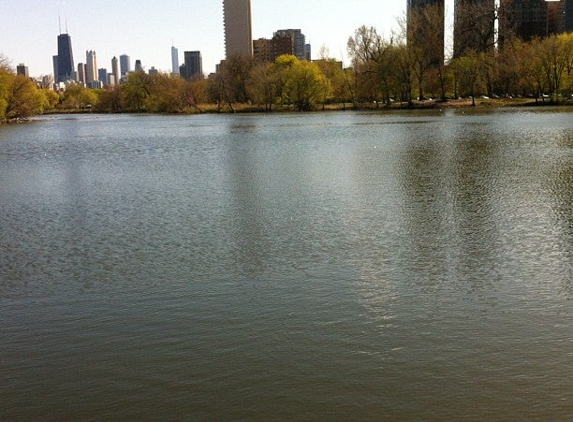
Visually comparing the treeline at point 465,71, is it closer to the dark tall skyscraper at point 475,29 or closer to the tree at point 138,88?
the dark tall skyscraper at point 475,29

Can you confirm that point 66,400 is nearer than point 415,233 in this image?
Yes

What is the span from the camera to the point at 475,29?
8631 centimetres

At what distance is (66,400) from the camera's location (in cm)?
648

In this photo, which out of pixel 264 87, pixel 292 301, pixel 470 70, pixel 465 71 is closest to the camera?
pixel 292 301

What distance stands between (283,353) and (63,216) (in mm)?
10620

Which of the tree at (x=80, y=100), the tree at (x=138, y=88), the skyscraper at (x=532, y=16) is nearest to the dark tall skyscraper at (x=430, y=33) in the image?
the tree at (x=138, y=88)

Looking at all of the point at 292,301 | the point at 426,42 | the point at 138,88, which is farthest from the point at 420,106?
the point at 292,301

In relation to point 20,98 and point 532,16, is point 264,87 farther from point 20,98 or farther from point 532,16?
point 532,16

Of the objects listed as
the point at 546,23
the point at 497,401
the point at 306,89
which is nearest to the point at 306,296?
the point at 497,401

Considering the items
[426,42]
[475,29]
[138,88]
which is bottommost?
[138,88]

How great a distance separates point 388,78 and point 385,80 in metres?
0.45

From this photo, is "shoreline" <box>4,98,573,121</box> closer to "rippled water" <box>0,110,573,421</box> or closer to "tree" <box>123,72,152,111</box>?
A: "tree" <box>123,72,152,111</box>

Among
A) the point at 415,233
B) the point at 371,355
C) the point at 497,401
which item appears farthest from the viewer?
the point at 415,233

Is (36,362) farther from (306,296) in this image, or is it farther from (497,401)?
(497,401)
